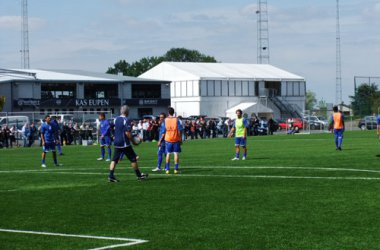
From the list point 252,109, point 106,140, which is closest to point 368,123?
point 252,109

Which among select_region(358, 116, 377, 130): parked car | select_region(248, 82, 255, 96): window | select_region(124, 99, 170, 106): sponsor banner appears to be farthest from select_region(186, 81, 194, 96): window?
select_region(358, 116, 377, 130): parked car

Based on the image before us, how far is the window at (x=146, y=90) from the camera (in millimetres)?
91312

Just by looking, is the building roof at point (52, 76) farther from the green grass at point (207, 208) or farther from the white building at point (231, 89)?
the green grass at point (207, 208)

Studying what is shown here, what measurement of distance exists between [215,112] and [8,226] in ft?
273

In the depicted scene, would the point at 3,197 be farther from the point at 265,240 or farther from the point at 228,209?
the point at 265,240

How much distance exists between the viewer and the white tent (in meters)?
93.5

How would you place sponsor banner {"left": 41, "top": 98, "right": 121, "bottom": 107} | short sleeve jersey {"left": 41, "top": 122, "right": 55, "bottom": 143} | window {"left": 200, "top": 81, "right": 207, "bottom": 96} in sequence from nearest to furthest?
short sleeve jersey {"left": 41, "top": 122, "right": 55, "bottom": 143}
sponsor banner {"left": 41, "top": 98, "right": 121, "bottom": 107}
window {"left": 200, "top": 81, "right": 207, "bottom": 96}

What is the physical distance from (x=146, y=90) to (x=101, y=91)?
6.08 meters

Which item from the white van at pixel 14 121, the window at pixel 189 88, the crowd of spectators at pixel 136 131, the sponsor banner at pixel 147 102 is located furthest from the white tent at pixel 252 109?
the white van at pixel 14 121

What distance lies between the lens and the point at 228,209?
528 inches

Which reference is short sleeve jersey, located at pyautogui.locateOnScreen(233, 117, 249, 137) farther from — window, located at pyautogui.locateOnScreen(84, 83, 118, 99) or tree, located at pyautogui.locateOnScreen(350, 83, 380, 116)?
window, located at pyautogui.locateOnScreen(84, 83, 118, 99)

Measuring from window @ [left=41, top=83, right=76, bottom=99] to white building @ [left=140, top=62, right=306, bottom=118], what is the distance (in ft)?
46.2

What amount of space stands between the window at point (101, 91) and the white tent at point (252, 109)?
579 inches

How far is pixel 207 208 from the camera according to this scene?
13633mm
